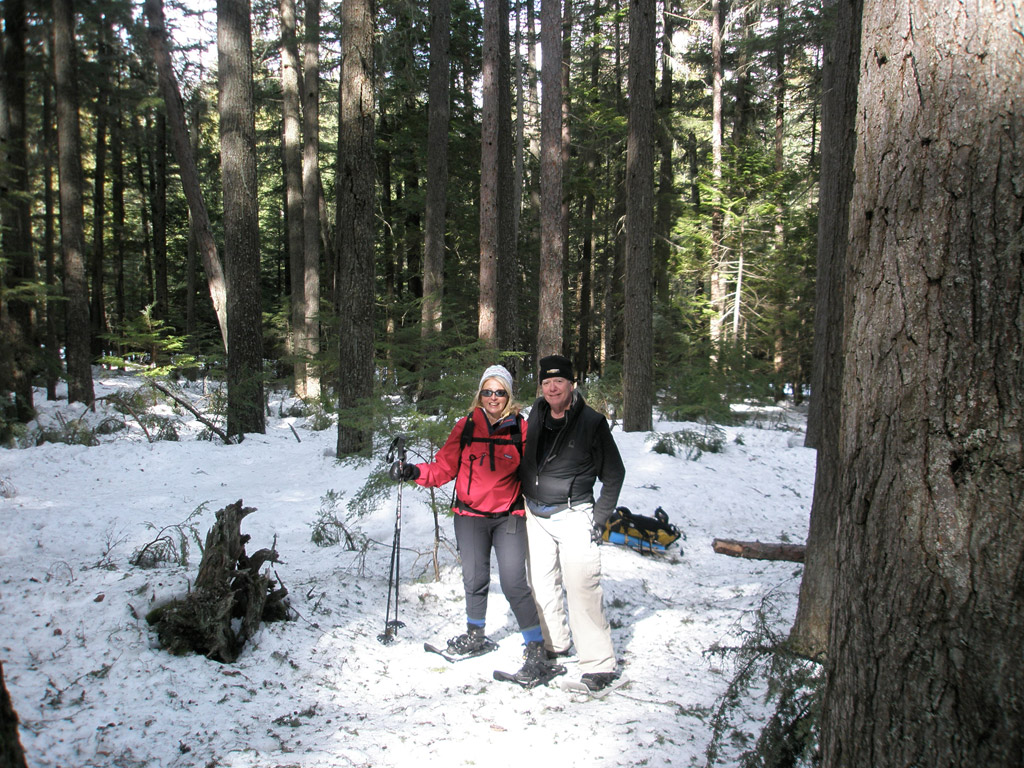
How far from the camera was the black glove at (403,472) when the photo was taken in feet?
15.1

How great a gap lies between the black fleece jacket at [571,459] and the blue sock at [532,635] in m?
0.88

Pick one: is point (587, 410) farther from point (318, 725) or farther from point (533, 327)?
point (533, 327)

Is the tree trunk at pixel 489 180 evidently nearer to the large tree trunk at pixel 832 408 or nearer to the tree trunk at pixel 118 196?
the large tree trunk at pixel 832 408

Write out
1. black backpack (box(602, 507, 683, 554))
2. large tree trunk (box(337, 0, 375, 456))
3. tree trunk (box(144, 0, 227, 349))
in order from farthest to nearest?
tree trunk (box(144, 0, 227, 349)) < large tree trunk (box(337, 0, 375, 456)) < black backpack (box(602, 507, 683, 554))

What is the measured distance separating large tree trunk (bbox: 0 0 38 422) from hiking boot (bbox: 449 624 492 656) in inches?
446

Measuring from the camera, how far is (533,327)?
25.0 m

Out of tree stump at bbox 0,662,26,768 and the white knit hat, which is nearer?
tree stump at bbox 0,662,26,768

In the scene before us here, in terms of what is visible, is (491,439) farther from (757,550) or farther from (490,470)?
(757,550)

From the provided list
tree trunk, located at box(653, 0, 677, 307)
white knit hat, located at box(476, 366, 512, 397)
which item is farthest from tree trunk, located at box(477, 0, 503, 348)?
tree trunk, located at box(653, 0, 677, 307)

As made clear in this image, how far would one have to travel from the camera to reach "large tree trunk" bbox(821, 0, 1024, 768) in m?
1.61

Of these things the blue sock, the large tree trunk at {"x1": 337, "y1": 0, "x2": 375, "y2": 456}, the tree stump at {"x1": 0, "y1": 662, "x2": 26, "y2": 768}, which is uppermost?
the large tree trunk at {"x1": 337, "y1": 0, "x2": 375, "y2": 456}

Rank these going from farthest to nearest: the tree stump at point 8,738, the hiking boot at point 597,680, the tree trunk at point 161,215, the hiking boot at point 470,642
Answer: the tree trunk at point 161,215 → the hiking boot at point 470,642 → the hiking boot at point 597,680 → the tree stump at point 8,738

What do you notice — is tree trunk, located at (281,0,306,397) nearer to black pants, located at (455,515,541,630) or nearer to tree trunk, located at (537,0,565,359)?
tree trunk, located at (537,0,565,359)

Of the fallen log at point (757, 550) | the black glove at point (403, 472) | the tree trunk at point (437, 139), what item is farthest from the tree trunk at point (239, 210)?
the fallen log at point (757, 550)
